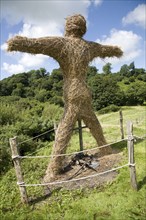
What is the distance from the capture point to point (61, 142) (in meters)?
5.41

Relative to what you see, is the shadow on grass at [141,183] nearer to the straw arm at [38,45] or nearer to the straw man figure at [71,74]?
the straw man figure at [71,74]

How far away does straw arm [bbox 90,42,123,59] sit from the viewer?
582 centimetres

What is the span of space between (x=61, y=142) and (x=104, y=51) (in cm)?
258

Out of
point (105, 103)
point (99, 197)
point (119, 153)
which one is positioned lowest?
point (99, 197)

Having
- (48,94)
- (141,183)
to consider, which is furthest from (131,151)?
(48,94)

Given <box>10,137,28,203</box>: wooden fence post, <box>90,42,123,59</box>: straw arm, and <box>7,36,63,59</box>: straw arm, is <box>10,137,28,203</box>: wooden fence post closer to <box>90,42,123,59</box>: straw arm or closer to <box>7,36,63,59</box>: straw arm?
<box>7,36,63,59</box>: straw arm

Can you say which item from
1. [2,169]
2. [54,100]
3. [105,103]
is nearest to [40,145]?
[2,169]

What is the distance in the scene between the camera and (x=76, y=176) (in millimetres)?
5430

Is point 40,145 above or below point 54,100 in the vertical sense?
below

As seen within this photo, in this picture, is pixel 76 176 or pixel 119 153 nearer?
pixel 76 176

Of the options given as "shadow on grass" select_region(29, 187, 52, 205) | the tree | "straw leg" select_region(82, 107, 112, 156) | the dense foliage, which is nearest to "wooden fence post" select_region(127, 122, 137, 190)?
"straw leg" select_region(82, 107, 112, 156)

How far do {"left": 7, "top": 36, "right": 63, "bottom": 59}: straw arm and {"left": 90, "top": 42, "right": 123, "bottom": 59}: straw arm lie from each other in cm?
100

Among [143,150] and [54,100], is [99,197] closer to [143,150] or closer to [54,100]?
[143,150]

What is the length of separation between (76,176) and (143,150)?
2.66 meters
